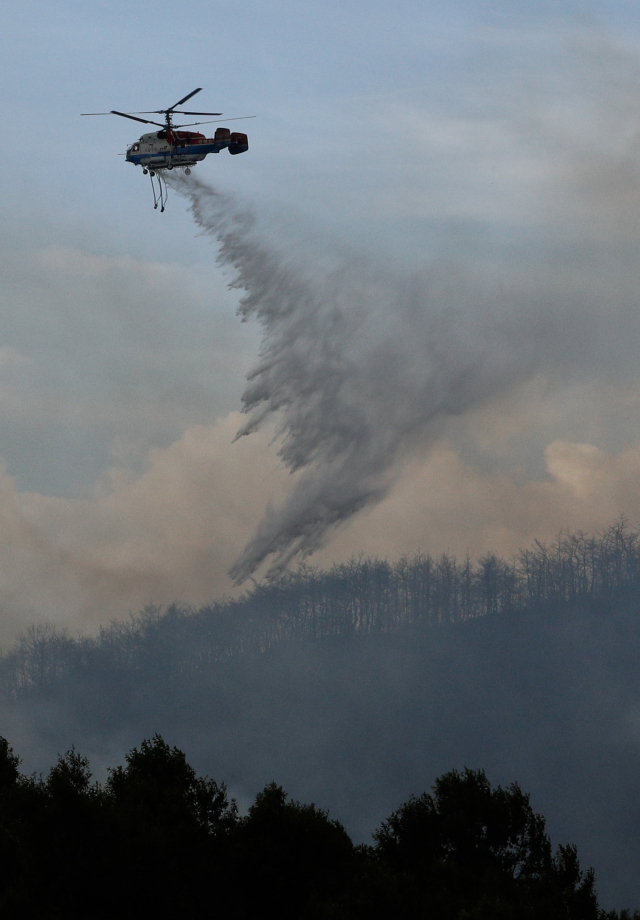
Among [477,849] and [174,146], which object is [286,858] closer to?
[477,849]

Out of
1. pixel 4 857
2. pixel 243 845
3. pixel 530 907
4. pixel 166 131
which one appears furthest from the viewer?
pixel 166 131

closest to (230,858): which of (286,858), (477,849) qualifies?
(286,858)

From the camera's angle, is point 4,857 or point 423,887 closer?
point 4,857

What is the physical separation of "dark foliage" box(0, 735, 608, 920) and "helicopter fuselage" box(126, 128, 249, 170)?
56.5 metres

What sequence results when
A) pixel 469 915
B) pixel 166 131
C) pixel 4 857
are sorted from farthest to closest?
pixel 166 131 < pixel 4 857 < pixel 469 915

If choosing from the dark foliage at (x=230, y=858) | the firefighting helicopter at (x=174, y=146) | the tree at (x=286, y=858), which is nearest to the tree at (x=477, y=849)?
the dark foliage at (x=230, y=858)

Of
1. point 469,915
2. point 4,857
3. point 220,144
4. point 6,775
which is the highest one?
point 220,144

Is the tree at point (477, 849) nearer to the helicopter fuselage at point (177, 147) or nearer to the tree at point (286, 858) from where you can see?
the tree at point (286, 858)

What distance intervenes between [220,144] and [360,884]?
71.2 meters

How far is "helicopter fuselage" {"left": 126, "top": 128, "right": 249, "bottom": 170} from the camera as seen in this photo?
319 ft

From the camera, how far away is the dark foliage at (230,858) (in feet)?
171

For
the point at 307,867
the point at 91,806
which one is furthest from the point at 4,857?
the point at 307,867

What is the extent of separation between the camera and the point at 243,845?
5981 centimetres

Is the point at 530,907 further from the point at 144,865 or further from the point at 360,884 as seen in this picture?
the point at 144,865
